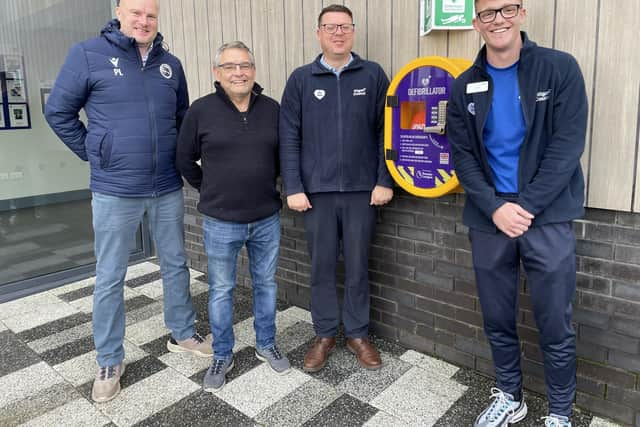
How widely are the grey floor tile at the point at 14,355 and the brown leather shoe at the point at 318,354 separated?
1549mm

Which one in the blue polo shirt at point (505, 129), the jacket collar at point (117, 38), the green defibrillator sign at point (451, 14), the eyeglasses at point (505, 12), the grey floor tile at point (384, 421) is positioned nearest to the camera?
the eyeglasses at point (505, 12)

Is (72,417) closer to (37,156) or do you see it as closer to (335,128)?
(335,128)

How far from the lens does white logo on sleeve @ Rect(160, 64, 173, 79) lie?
104 inches

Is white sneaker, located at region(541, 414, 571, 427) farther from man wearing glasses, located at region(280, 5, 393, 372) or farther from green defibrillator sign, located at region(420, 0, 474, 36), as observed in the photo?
green defibrillator sign, located at region(420, 0, 474, 36)

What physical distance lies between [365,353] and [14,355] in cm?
205

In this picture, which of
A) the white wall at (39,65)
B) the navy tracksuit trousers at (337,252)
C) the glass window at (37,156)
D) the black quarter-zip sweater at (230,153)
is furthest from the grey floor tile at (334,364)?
the white wall at (39,65)

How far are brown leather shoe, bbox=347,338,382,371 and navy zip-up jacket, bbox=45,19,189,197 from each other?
1368 mm

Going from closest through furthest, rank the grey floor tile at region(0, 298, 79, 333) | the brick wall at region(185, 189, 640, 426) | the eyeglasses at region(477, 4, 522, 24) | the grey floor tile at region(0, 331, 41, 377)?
the eyeglasses at region(477, 4, 522, 24)
the brick wall at region(185, 189, 640, 426)
the grey floor tile at region(0, 331, 41, 377)
the grey floor tile at region(0, 298, 79, 333)

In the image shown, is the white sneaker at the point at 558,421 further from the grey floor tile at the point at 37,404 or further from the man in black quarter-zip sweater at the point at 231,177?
the grey floor tile at the point at 37,404

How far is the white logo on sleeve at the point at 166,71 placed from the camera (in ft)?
8.64

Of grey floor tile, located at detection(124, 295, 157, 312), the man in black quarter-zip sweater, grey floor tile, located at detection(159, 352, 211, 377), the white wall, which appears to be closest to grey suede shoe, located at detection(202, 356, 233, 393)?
the man in black quarter-zip sweater

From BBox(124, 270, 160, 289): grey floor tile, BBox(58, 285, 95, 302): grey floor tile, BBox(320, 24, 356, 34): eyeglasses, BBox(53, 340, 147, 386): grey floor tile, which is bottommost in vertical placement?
BBox(53, 340, 147, 386): grey floor tile

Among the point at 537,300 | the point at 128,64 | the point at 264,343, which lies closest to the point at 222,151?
the point at 128,64

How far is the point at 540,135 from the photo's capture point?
1899 mm
